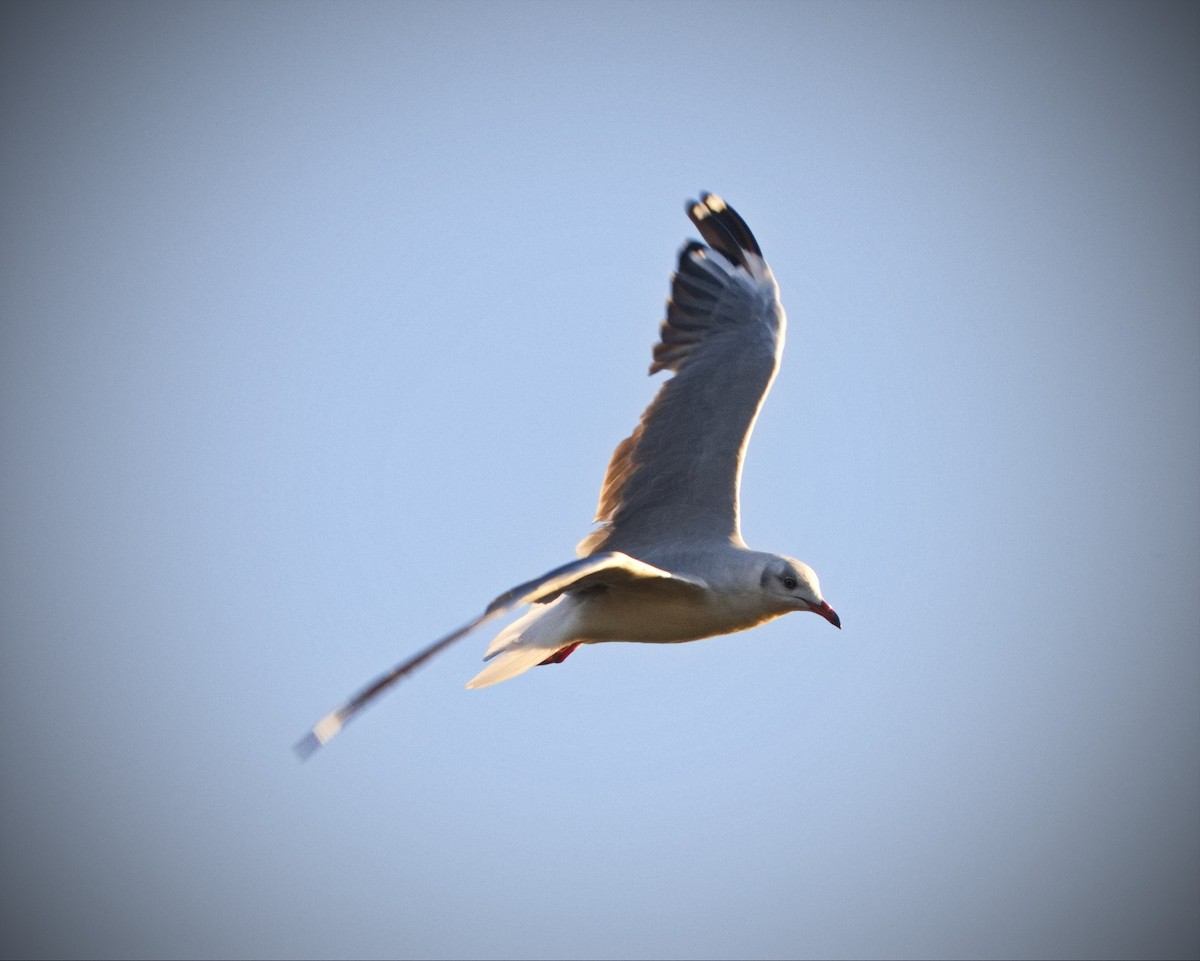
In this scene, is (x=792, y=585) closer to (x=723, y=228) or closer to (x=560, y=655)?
(x=560, y=655)

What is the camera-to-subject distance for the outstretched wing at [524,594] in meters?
4.66

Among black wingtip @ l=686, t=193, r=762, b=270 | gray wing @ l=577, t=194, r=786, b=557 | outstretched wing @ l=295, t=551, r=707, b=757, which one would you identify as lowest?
outstretched wing @ l=295, t=551, r=707, b=757

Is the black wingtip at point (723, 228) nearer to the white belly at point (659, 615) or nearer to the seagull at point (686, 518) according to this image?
the seagull at point (686, 518)

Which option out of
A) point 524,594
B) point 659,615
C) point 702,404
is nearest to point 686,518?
point 702,404

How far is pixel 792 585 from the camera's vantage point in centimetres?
682

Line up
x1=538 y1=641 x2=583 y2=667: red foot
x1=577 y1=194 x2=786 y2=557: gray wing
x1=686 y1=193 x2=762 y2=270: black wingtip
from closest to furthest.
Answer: x1=538 y1=641 x2=583 y2=667: red foot < x1=577 y1=194 x2=786 y2=557: gray wing < x1=686 y1=193 x2=762 y2=270: black wingtip

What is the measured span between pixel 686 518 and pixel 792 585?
930 millimetres

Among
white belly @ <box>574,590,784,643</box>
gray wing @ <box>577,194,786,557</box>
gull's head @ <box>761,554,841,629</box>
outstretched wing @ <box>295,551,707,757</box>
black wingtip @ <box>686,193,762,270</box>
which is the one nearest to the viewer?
outstretched wing @ <box>295,551,707,757</box>

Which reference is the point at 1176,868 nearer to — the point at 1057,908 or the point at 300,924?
the point at 1057,908

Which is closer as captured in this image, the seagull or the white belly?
the seagull

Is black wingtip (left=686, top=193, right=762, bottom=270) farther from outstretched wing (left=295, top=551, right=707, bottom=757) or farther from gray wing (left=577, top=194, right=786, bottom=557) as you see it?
outstretched wing (left=295, top=551, right=707, bottom=757)

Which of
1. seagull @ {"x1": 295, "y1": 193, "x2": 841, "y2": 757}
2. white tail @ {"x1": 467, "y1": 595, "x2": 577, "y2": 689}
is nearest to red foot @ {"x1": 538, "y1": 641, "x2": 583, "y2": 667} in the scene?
seagull @ {"x1": 295, "y1": 193, "x2": 841, "y2": 757}

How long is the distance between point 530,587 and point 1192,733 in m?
124

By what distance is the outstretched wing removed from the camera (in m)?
4.66
